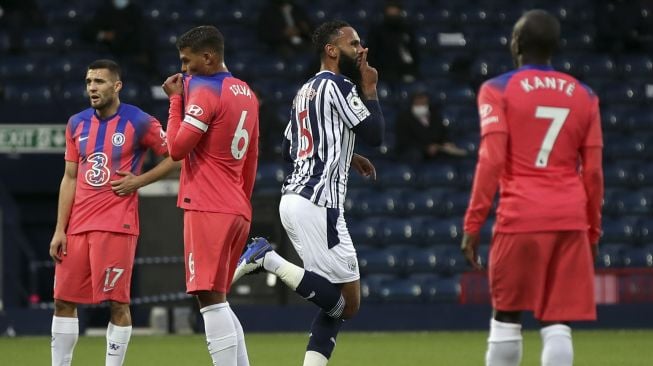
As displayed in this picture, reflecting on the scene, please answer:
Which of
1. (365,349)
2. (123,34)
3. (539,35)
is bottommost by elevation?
(365,349)

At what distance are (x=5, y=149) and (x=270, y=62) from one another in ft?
12.7

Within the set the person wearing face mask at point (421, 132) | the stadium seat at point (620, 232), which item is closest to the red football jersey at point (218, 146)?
the person wearing face mask at point (421, 132)

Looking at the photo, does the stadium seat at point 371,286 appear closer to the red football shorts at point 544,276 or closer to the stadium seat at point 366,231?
the stadium seat at point 366,231

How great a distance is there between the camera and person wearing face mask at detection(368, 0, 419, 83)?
16.8 m

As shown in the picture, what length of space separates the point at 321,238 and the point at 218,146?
841mm

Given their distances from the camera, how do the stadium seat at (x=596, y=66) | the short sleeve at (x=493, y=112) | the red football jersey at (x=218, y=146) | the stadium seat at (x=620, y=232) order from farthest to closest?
the stadium seat at (x=596, y=66)
the stadium seat at (x=620, y=232)
the red football jersey at (x=218, y=146)
the short sleeve at (x=493, y=112)

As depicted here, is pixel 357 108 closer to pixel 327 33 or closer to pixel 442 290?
pixel 327 33

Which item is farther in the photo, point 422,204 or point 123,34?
point 123,34

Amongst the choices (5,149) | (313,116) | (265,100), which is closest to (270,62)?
(265,100)

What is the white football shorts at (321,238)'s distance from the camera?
740 centimetres

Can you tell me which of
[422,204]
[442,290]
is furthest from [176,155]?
[422,204]

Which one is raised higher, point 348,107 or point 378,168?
point 348,107

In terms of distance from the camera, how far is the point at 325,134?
739cm

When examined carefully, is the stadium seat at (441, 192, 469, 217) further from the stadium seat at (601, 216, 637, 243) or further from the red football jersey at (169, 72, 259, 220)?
the red football jersey at (169, 72, 259, 220)
